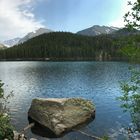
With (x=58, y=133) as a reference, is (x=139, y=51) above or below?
above

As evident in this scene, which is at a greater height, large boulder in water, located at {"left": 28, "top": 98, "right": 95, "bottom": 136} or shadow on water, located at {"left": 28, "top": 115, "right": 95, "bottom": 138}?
large boulder in water, located at {"left": 28, "top": 98, "right": 95, "bottom": 136}

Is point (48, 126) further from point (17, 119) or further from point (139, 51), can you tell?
point (139, 51)

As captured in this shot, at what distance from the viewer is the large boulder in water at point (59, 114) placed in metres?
32.0

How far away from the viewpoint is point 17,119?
37312mm

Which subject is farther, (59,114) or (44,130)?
(44,130)

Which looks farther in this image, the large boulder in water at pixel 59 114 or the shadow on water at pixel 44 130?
the large boulder in water at pixel 59 114

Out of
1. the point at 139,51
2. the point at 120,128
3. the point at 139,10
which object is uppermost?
the point at 139,10

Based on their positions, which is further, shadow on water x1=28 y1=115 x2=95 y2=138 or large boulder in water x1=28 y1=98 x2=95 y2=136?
large boulder in water x1=28 y1=98 x2=95 y2=136

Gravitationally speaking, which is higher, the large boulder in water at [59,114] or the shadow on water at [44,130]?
the large boulder in water at [59,114]

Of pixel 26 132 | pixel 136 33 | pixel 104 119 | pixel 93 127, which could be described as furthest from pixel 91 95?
pixel 136 33

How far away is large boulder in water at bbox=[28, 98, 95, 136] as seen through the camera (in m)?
32.0

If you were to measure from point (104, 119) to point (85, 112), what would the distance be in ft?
12.5

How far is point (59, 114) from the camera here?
32.3 meters

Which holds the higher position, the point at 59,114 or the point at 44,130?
the point at 59,114
